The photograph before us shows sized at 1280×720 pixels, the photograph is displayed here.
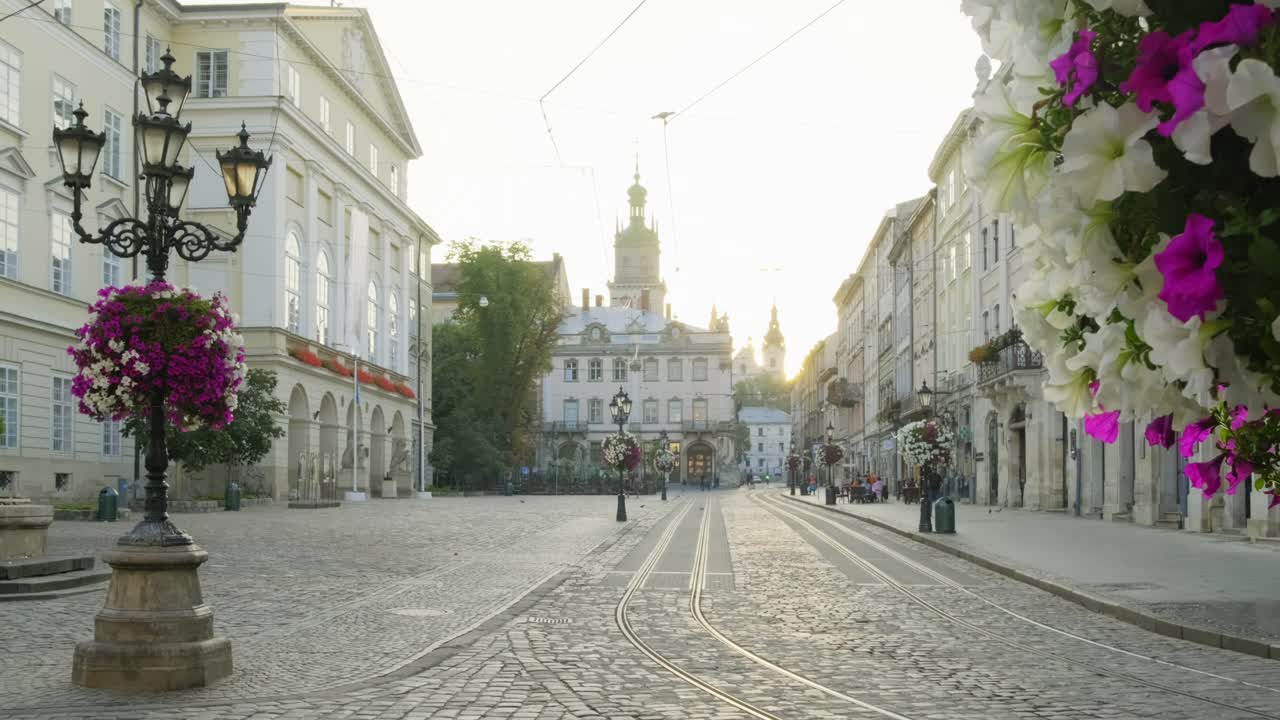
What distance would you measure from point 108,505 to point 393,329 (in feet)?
120

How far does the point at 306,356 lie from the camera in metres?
49.3

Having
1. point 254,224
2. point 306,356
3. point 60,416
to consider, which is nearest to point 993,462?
point 306,356

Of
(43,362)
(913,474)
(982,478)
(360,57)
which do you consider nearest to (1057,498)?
(982,478)

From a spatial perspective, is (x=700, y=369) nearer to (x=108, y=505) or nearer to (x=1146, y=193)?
(x=108, y=505)

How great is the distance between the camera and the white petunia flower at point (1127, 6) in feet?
6.01

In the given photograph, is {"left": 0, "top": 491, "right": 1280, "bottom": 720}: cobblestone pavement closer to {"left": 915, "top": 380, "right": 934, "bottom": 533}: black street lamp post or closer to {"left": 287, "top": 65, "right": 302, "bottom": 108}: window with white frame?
{"left": 915, "top": 380, "right": 934, "bottom": 533}: black street lamp post

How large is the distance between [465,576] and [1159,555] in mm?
10792

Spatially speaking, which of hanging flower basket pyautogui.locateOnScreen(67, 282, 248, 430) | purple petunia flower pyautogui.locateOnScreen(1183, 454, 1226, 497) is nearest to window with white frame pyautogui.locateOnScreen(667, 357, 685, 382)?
hanging flower basket pyautogui.locateOnScreen(67, 282, 248, 430)

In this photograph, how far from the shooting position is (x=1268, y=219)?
1732mm

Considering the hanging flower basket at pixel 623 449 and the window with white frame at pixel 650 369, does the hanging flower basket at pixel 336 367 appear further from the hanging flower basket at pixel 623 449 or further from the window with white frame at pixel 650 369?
the window with white frame at pixel 650 369

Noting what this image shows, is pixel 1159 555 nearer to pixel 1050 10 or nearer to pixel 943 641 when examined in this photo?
pixel 943 641

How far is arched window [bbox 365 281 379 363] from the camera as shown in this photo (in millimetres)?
60719

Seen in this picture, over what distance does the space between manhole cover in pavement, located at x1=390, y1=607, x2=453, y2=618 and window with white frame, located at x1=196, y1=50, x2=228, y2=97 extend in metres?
38.9

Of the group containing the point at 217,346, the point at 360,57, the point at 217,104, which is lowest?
the point at 217,346
